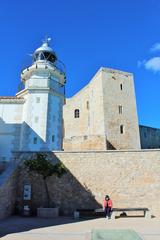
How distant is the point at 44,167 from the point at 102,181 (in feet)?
10.7

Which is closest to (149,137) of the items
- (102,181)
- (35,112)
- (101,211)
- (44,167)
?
(35,112)

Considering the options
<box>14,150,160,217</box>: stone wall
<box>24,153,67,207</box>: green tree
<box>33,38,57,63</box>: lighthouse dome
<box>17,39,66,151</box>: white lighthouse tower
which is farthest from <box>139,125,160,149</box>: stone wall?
<box>24,153,67,207</box>: green tree

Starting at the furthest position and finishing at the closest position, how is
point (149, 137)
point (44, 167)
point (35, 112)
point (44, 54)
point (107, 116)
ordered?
1. point (149, 137)
2. point (107, 116)
3. point (44, 54)
4. point (35, 112)
5. point (44, 167)

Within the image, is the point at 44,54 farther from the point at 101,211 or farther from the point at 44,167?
the point at 101,211

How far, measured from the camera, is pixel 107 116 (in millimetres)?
24797

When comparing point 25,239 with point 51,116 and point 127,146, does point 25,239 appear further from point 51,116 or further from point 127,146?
point 127,146

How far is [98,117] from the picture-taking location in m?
25.6

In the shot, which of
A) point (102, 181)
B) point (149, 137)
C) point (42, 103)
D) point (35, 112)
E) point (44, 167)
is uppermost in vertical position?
point (42, 103)

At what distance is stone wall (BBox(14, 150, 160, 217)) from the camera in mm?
12172

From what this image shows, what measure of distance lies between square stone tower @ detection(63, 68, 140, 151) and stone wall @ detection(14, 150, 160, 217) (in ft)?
31.4

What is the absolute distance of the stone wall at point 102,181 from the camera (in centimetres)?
1217

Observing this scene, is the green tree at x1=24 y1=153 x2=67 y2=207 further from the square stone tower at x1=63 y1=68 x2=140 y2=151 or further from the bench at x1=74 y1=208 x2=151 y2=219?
the square stone tower at x1=63 y1=68 x2=140 y2=151

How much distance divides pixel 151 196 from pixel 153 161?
1874 mm

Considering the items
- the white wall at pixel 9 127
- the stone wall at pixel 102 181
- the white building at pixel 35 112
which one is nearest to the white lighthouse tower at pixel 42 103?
the white building at pixel 35 112
